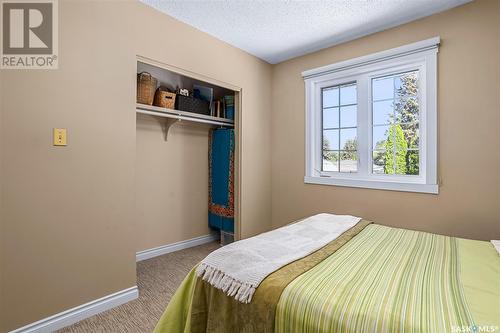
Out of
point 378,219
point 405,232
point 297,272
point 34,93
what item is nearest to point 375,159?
point 378,219

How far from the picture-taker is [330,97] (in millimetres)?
2967

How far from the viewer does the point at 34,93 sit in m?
1.59

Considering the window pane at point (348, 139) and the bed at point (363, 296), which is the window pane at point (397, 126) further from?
the bed at point (363, 296)

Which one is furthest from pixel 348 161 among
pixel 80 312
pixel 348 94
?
pixel 80 312

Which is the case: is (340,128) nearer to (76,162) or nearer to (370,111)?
(370,111)

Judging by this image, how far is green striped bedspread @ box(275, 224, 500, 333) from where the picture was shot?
31.4 inches

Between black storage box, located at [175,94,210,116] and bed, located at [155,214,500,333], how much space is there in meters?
1.95

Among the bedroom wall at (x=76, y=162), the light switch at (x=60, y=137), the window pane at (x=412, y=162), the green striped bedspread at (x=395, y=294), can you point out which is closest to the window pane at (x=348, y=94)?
the window pane at (x=412, y=162)

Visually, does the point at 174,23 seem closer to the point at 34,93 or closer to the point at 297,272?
the point at 34,93

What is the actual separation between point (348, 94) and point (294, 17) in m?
1.04

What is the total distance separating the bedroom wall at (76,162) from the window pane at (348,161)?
1968 mm

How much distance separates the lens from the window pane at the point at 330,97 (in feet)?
9.55

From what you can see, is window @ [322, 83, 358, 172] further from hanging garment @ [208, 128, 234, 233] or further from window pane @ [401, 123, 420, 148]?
hanging garment @ [208, 128, 234, 233]

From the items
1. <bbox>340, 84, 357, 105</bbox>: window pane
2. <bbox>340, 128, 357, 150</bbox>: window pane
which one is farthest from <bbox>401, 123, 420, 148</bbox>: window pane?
<bbox>340, 84, 357, 105</bbox>: window pane
